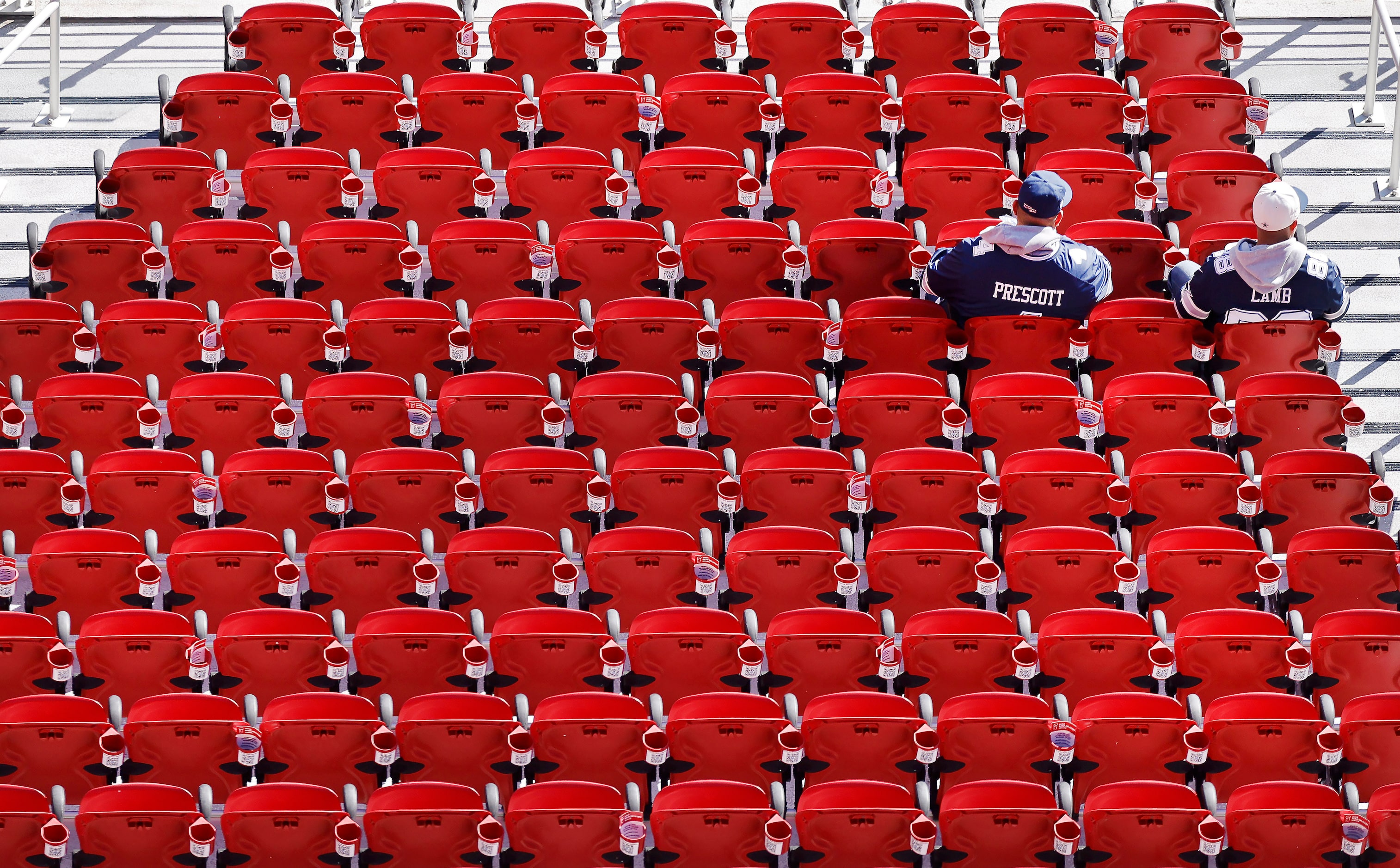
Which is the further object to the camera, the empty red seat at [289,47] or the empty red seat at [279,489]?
the empty red seat at [289,47]

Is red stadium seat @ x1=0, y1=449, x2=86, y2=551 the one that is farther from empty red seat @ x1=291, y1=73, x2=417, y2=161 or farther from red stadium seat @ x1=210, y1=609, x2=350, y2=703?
empty red seat @ x1=291, y1=73, x2=417, y2=161

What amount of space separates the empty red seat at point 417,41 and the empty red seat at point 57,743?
162 inches

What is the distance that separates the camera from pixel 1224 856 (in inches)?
305

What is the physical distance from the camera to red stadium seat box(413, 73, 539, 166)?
1048 centimetres

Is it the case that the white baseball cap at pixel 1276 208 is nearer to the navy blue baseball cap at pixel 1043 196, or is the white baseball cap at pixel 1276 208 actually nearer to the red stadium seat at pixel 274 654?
the navy blue baseball cap at pixel 1043 196

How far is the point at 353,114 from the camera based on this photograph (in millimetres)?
10508

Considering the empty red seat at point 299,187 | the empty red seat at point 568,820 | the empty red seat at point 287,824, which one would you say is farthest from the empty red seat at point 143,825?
the empty red seat at point 299,187

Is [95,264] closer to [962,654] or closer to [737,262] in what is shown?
[737,262]

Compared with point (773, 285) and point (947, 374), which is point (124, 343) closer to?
point (773, 285)

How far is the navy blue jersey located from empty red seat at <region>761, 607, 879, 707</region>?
219 cm

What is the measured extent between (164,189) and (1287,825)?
5670mm

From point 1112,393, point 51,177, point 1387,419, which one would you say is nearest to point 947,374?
point 1112,393

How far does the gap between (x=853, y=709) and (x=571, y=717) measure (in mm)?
995

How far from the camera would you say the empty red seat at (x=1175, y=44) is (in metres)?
10.9
